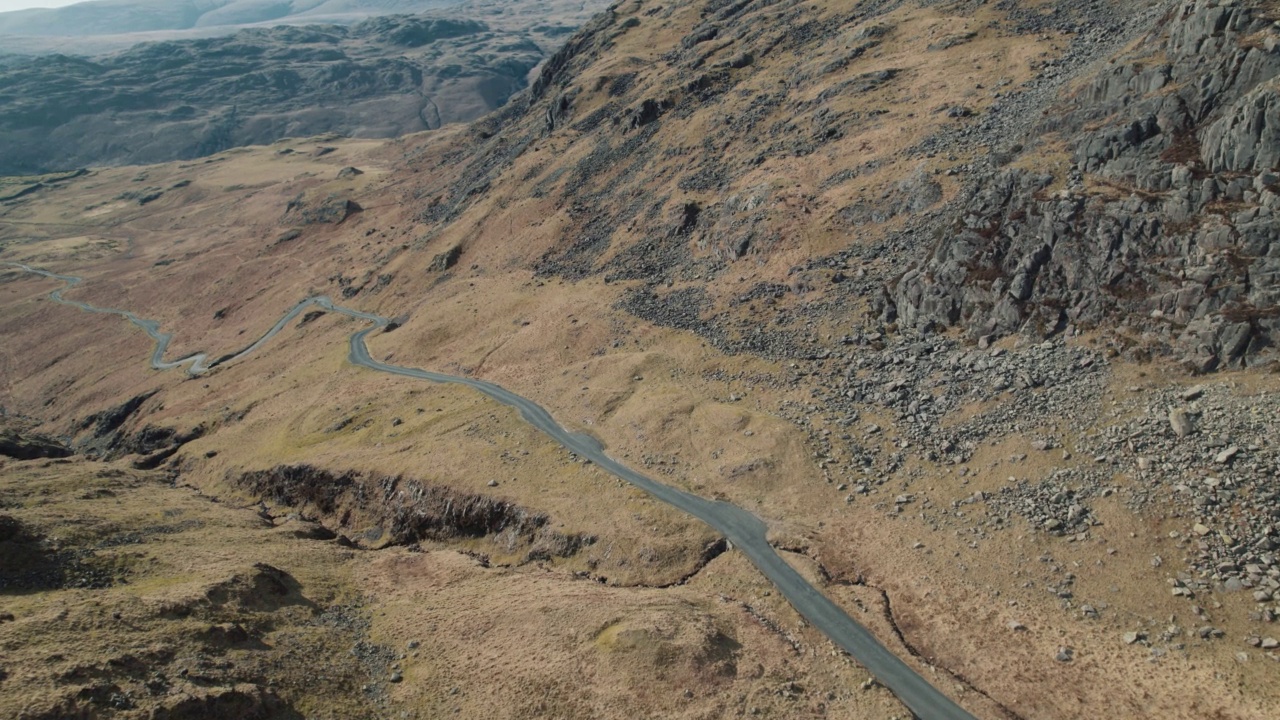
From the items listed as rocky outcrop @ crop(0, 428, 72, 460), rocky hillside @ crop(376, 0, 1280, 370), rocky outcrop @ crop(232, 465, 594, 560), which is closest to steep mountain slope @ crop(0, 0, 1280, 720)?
rocky hillside @ crop(376, 0, 1280, 370)

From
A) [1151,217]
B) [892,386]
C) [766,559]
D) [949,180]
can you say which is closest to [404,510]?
[766,559]

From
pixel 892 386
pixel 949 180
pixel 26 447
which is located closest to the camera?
pixel 892 386

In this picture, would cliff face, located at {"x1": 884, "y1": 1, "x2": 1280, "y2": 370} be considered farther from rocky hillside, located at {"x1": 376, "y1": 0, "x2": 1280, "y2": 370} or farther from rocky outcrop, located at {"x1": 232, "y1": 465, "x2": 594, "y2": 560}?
rocky outcrop, located at {"x1": 232, "y1": 465, "x2": 594, "y2": 560}

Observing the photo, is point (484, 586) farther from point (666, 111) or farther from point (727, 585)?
point (666, 111)

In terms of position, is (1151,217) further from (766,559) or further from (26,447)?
(26,447)

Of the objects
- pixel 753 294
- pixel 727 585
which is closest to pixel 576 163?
pixel 753 294

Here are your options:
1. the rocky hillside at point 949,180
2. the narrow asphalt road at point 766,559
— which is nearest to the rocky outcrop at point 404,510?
the narrow asphalt road at point 766,559

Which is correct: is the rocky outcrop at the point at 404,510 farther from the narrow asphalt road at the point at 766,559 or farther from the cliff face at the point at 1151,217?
the cliff face at the point at 1151,217

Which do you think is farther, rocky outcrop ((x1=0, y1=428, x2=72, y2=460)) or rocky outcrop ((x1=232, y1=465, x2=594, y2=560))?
rocky outcrop ((x1=0, y1=428, x2=72, y2=460))
